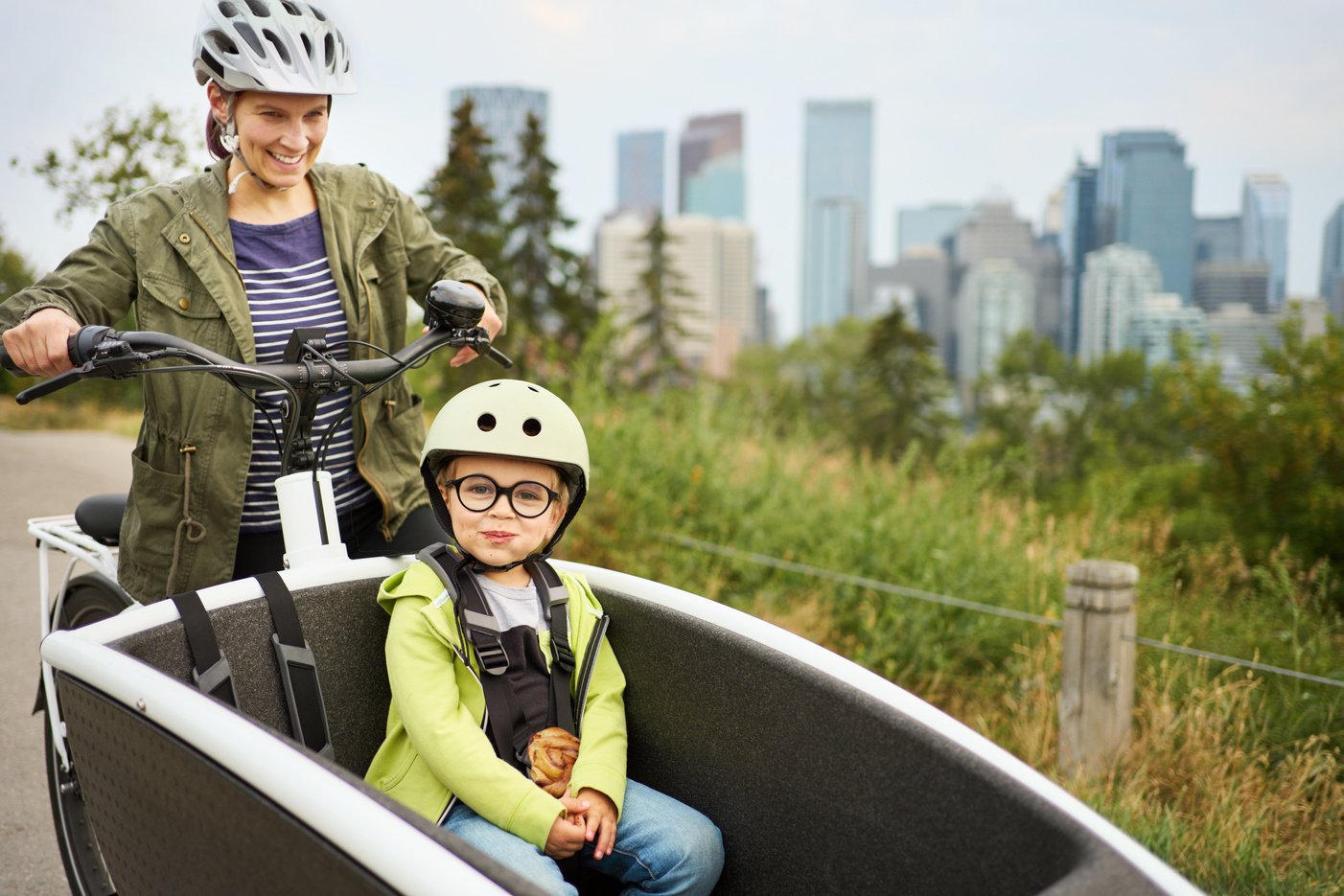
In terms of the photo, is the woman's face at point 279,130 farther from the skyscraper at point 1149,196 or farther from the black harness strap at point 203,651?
the skyscraper at point 1149,196

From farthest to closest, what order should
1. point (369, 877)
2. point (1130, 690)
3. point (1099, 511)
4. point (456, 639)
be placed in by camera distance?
1. point (1099, 511)
2. point (1130, 690)
3. point (456, 639)
4. point (369, 877)

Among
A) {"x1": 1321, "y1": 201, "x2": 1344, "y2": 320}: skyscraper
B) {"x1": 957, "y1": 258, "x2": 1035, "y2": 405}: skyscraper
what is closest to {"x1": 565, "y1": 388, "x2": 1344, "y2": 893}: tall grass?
{"x1": 1321, "y1": 201, "x2": 1344, "y2": 320}: skyscraper

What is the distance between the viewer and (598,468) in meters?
6.80

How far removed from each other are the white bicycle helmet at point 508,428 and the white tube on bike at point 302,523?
256 mm

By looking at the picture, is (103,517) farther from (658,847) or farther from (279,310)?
(658,847)

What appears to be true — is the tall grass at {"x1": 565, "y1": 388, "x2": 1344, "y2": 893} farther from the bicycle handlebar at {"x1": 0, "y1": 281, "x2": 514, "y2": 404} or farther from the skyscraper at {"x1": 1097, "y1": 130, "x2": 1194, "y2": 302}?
the skyscraper at {"x1": 1097, "y1": 130, "x2": 1194, "y2": 302}

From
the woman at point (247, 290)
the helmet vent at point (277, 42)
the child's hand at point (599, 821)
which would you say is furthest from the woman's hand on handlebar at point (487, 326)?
the child's hand at point (599, 821)

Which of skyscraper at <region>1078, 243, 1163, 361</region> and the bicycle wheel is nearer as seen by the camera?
the bicycle wheel

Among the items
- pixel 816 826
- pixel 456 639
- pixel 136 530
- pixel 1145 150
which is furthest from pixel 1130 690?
pixel 1145 150

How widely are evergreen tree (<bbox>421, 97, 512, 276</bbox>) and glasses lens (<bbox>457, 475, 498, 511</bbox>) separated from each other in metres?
21.9

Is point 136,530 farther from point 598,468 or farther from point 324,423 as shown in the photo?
point 598,468

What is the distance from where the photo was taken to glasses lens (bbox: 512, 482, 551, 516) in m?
2.20

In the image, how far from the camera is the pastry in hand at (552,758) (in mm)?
2090

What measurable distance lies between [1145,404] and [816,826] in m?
46.2
